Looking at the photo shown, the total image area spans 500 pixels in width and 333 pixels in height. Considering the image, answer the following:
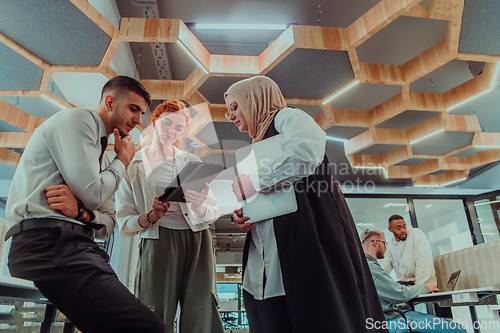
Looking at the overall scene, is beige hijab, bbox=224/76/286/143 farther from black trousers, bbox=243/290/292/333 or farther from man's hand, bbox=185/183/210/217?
black trousers, bbox=243/290/292/333

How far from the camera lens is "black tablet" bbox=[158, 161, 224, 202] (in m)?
1.32

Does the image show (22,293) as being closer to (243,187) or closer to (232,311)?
(243,187)

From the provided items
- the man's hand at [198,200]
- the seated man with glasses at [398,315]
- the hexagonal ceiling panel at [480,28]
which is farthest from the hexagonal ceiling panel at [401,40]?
the man's hand at [198,200]

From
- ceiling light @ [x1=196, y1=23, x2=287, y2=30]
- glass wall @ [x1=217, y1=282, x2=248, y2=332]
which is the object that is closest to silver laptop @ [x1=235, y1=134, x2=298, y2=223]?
ceiling light @ [x1=196, y1=23, x2=287, y2=30]

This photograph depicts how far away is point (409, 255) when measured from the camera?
12.3 feet

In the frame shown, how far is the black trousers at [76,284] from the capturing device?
873 mm

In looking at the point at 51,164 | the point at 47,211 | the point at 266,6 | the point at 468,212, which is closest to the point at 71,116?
the point at 51,164

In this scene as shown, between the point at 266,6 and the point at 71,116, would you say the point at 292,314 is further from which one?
the point at 266,6

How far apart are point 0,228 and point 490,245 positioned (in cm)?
399

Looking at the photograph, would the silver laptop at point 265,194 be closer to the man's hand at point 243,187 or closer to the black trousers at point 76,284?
the man's hand at point 243,187

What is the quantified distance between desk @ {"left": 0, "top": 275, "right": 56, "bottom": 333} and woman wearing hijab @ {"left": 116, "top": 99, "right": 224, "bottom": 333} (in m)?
0.48

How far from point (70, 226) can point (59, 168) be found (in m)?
0.19

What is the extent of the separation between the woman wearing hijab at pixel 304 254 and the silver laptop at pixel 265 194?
23mm

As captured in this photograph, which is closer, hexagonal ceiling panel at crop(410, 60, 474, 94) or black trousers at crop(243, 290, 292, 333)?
black trousers at crop(243, 290, 292, 333)
